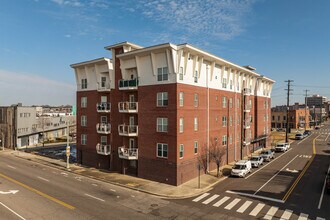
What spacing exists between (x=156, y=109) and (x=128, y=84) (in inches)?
221

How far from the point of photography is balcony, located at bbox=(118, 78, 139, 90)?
31603mm

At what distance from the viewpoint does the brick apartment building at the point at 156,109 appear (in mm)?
28578

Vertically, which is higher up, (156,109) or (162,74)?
(162,74)

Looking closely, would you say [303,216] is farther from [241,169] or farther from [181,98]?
[181,98]

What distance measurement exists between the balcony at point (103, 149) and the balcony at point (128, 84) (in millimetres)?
9317

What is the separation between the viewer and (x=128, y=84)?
1264 inches

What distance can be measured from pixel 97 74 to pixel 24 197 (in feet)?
66.4

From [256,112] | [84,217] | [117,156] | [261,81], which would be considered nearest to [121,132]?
[117,156]

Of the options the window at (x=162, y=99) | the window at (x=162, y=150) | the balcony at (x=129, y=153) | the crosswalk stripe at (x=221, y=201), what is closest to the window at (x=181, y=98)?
the window at (x=162, y=99)

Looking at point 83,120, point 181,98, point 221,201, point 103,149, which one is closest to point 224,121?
point 181,98

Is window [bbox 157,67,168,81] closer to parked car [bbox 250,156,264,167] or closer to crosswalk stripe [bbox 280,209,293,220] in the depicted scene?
crosswalk stripe [bbox 280,209,293,220]

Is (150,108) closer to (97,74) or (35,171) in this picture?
(97,74)

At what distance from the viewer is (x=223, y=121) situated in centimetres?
3981

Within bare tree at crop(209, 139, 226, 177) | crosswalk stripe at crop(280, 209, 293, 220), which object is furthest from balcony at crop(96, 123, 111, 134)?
crosswalk stripe at crop(280, 209, 293, 220)
